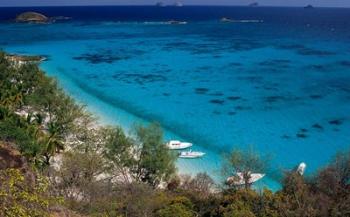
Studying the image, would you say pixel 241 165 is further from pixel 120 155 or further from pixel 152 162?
pixel 120 155

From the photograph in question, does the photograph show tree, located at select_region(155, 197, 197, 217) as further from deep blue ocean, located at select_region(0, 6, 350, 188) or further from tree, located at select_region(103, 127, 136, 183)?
deep blue ocean, located at select_region(0, 6, 350, 188)

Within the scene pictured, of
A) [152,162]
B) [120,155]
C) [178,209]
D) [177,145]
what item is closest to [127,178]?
[120,155]

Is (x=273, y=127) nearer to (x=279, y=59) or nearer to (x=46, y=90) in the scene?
(x=46, y=90)

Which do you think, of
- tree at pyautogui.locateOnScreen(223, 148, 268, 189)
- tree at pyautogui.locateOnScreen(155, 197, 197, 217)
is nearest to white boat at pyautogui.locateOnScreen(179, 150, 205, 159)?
tree at pyautogui.locateOnScreen(223, 148, 268, 189)

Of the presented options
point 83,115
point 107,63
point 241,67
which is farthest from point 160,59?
point 83,115

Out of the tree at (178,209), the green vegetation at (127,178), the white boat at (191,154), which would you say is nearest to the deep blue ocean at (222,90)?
the white boat at (191,154)
